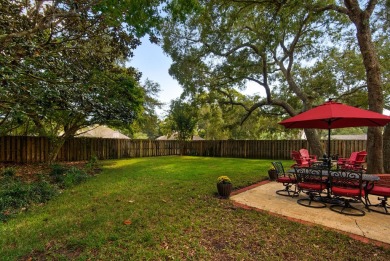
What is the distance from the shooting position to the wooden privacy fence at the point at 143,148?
10047 millimetres

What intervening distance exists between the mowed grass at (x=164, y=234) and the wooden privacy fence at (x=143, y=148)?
7.93 m

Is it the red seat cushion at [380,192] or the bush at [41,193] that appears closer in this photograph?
the red seat cushion at [380,192]

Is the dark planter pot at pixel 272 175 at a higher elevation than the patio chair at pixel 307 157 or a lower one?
lower

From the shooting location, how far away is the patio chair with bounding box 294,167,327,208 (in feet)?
13.5

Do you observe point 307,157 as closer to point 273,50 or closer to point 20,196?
point 273,50

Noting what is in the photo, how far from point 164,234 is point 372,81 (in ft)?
23.3

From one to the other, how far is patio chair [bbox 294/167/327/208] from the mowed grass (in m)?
1.21

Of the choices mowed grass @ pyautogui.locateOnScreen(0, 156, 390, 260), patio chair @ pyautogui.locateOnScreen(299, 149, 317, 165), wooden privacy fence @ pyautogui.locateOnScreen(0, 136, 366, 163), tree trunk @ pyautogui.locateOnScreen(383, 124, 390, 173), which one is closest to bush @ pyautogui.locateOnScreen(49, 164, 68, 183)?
mowed grass @ pyautogui.locateOnScreen(0, 156, 390, 260)

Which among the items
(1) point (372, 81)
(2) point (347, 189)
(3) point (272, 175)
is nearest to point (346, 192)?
(2) point (347, 189)

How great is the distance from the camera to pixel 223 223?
3299mm

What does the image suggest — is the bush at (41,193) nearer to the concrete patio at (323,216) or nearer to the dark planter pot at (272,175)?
the concrete patio at (323,216)

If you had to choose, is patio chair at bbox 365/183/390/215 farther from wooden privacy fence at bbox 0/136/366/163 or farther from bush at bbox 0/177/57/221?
wooden privacy fence at bbox 0/136/366/163

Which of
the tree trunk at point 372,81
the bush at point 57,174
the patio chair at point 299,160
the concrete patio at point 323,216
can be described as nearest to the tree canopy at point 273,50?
the tree trunk at point 372,81

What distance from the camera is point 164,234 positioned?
9.53ft
